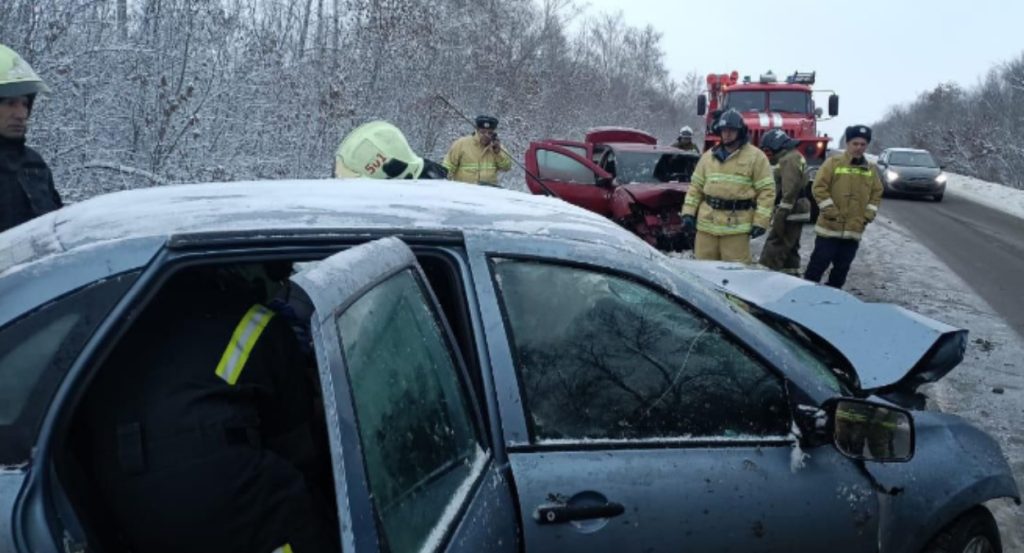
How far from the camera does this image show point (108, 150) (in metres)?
7.59

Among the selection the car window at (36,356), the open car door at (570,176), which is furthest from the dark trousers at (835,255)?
the car window at (36,356)

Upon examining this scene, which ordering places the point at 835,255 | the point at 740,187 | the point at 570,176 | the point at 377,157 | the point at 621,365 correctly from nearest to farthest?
the point at 621,365 → the point at 377,157 → the point at 740,187 → the point at 835,255 → the point at 570,176

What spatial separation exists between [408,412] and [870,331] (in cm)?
211

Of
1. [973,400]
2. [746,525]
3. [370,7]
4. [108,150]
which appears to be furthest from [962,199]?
[746,525]

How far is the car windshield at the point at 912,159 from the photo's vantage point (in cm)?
2080

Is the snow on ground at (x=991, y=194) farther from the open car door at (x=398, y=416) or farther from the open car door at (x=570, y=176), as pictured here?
the open car door at (x=398, y=416)

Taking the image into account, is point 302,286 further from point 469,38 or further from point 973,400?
point 469,38

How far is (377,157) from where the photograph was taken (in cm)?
388

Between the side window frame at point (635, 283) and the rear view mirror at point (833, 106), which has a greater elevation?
the rear view mirror at point (833, 106)

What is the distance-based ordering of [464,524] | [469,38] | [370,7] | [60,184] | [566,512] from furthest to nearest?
1. [469,38]
2. [370,7]
3. [60,184]
4. [566,512]
5. [464,524]

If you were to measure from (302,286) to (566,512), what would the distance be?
36.4 inches

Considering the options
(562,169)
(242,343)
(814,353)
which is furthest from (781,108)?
(242,343)

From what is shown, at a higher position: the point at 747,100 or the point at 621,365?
the point at 747,100

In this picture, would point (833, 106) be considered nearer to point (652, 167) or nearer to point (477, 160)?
point (652, 167)
